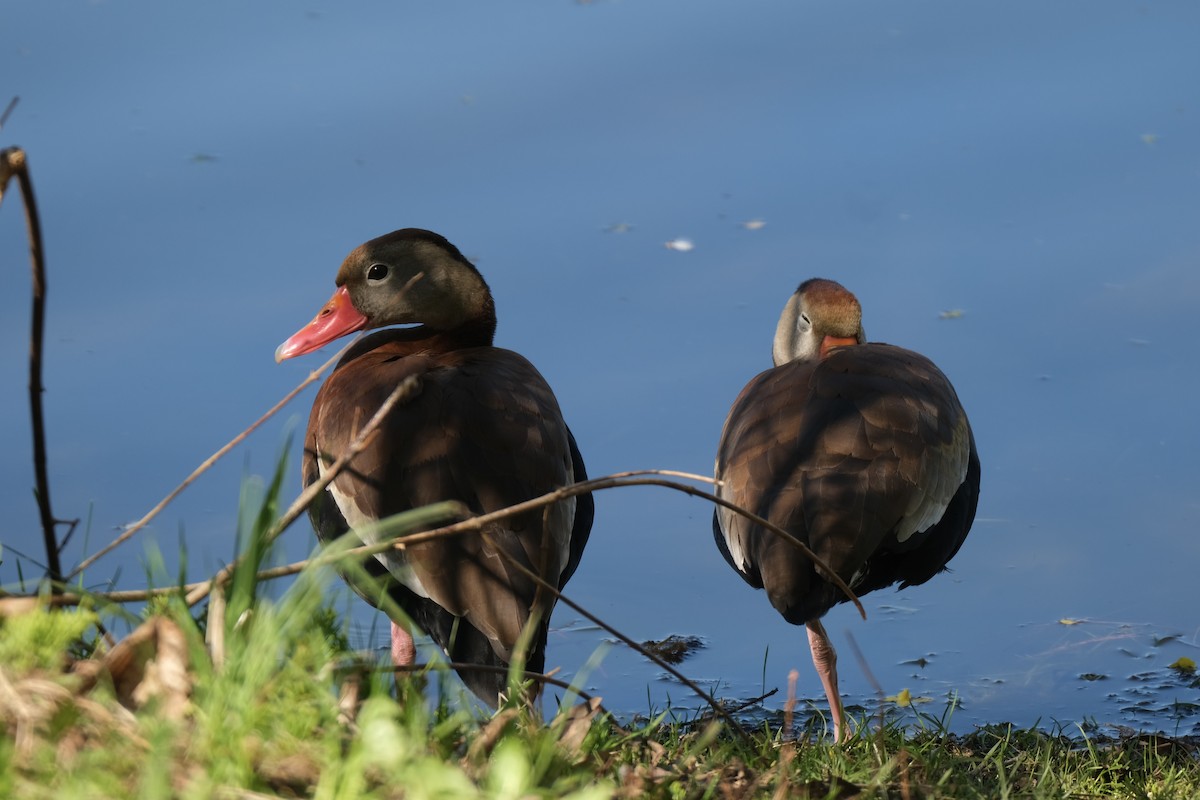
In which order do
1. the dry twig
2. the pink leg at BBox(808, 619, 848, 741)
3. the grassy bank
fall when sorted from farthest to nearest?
the pink leg at BBox(808, 619, 848, 741) → the dry twig → the grassy bank

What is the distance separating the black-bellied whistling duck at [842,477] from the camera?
4.59 meters

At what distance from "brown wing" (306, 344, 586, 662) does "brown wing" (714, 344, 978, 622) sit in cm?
64

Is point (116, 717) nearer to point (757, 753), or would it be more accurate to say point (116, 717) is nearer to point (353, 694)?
point (353, 694)

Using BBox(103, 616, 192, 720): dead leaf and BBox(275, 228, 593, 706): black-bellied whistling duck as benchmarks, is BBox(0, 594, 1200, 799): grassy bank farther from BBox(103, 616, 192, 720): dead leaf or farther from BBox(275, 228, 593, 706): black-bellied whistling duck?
BBox(275, 228, 593, 706): black-bellied whistling duck

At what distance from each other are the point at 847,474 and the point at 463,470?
124 centimetres

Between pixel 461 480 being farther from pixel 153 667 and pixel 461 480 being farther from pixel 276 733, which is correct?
pixel 276 733

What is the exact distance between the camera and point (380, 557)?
4359 millimetres

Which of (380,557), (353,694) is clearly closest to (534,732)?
(353,694)

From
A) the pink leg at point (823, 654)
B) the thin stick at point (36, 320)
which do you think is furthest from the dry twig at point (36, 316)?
the pink leg at point (823, 654)

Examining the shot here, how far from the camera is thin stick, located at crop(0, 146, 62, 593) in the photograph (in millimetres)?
2652

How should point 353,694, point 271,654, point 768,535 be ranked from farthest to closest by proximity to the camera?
point 768,535, point 353,694, point 271,654

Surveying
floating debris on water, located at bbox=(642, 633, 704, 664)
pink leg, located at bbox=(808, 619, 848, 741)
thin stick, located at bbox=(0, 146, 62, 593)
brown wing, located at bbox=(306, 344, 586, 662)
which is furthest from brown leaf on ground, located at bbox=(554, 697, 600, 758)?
floating debris on water, located at bbox=(642, 633, 704, 664)

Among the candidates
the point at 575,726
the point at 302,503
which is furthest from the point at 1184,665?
the point at 302,503

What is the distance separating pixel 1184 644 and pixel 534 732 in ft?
12.0
